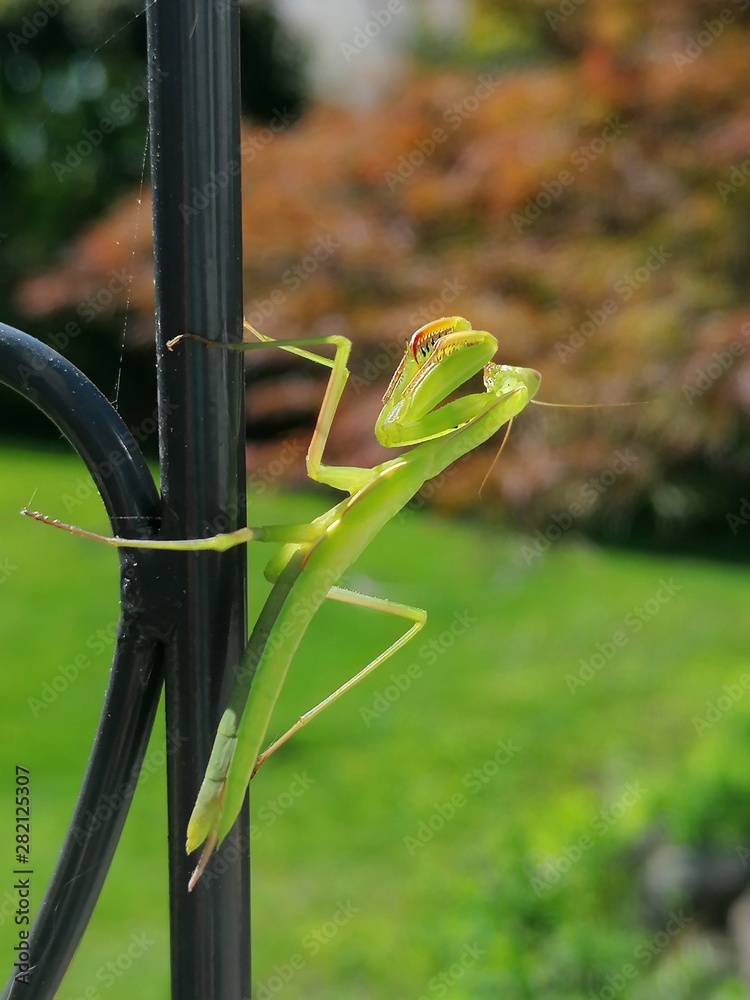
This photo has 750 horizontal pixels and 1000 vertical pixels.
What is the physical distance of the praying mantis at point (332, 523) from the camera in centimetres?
66

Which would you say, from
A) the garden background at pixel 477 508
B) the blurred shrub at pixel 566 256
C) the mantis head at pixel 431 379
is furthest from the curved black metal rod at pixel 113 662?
the blurred shrub at pixel 566 256

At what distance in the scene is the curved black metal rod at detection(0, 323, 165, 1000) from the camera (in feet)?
2.19

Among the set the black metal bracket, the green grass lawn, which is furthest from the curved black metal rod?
the green grass lawn

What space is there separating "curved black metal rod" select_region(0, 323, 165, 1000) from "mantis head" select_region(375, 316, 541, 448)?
0.23 metres

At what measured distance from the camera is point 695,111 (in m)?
4.74

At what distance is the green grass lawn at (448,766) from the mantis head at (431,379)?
436 millimetres

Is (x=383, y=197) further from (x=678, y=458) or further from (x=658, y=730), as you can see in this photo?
(x=658, y=730)

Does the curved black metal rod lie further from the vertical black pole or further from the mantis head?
the mantis head

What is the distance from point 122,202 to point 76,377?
5771mm

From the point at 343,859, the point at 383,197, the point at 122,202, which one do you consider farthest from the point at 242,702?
the point at 122,202

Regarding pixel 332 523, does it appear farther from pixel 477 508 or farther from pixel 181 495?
pixel 477 508

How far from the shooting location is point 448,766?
10.00ft

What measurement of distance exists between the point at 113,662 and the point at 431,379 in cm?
33

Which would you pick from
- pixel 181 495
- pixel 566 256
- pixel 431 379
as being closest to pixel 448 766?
pixel 431 379
